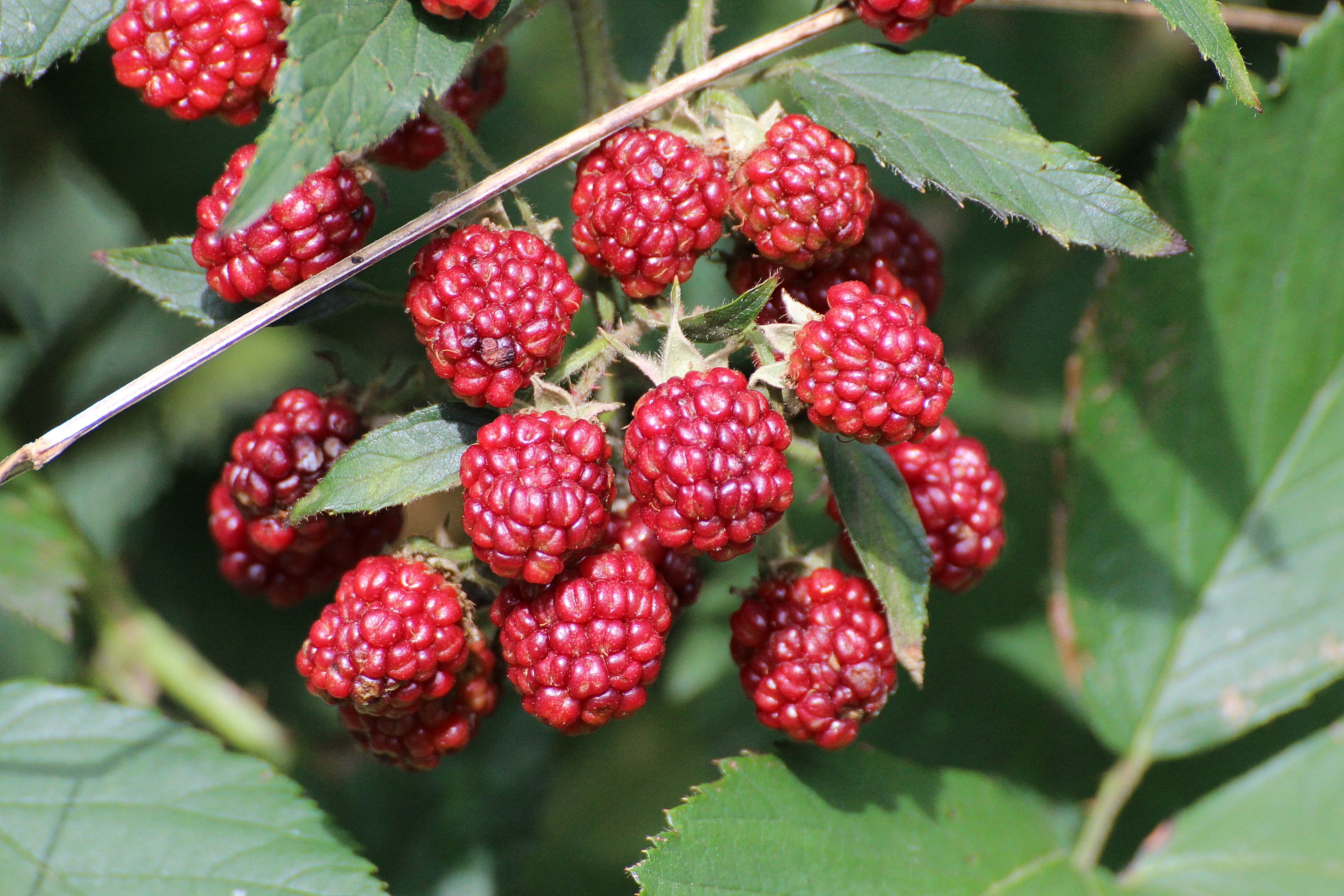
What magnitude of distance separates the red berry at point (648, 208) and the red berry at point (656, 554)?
11.1 inches

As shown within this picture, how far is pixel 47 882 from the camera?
1.52m

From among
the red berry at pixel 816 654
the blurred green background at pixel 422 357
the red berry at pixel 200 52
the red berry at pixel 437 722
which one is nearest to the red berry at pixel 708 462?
the red berry at pixel 816 654

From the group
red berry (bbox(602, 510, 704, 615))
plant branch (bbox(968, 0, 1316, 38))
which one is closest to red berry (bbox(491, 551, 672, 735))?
red berry (bbox(602, 510, 704, 615))

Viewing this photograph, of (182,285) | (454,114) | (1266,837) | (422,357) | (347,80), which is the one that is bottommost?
(1266,837)

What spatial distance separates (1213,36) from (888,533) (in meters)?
0.69

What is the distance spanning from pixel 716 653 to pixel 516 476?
58.0 inches

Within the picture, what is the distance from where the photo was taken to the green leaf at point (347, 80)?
42.1 inches

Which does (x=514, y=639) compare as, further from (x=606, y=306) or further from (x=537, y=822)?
(x=537, y=822)

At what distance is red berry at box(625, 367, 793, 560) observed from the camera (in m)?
1.14

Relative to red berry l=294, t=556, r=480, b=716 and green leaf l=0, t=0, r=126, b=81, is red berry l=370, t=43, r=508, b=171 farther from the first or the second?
red berry l=294, t=556, r=480, b=716

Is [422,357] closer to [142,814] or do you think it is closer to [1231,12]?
[142,814]

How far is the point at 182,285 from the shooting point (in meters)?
1.46

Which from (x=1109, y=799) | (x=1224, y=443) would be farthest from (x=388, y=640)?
(x=1224, y=443)

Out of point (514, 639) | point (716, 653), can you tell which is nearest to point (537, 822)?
point (716, 653)
